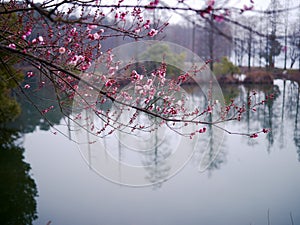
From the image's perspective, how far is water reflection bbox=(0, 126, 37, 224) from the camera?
3.26 meters

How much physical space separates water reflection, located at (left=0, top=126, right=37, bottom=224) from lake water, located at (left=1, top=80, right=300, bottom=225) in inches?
3.5

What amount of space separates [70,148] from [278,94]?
6.63m

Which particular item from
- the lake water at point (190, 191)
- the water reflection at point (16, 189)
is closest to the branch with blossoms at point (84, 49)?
the lake water at point (190, 191)

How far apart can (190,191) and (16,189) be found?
1937 millimetres

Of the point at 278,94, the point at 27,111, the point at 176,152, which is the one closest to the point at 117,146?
the point at 176,152

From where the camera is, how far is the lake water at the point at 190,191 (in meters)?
3.15

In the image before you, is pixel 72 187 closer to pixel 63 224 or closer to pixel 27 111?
pixel 63 224

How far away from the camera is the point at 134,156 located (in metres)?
4.39

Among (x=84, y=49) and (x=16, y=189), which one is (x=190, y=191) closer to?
(x=16, y=189)

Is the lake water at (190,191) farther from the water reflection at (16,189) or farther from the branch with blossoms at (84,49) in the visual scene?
the branch with blossoms at (84,49)

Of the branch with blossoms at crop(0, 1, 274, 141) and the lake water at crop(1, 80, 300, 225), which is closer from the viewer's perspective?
the branch with blossoms at crop(0, 1, 274, 141)

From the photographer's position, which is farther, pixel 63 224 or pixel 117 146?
pixel 117 146

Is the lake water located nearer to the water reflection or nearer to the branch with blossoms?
the water reflection

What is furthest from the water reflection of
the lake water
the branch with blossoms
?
the branch with blossoms
